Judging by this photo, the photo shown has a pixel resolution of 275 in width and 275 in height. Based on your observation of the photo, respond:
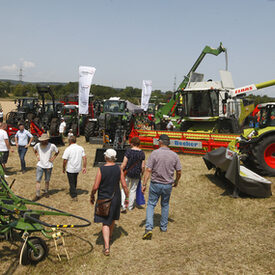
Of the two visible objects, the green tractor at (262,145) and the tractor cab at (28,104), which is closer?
the green tractor at (262,145)

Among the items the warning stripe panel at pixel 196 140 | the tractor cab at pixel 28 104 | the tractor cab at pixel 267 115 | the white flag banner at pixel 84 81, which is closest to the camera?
the tractor cab at pixel 267 115

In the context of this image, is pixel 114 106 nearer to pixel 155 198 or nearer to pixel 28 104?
pixel 28 104

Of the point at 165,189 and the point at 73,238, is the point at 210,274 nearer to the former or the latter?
the point at 165,189

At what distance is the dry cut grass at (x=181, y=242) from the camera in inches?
140

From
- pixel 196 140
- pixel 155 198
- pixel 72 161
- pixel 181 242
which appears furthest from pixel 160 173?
pixel 196 140

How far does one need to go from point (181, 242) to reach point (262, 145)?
4425mm

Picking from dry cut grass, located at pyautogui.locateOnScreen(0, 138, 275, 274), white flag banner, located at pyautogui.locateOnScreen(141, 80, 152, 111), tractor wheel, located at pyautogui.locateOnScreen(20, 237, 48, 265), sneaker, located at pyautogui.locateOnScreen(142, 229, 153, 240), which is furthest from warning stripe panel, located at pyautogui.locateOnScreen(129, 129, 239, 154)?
white flag banner, located at pyautogui.locateOnScreen(141, 80, 152, 111)

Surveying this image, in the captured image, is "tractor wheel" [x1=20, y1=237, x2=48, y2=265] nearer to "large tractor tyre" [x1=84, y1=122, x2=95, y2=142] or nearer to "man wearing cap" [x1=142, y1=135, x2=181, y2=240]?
"man wearing cap" [x1=142, y1=135, x2=181, y2=240]

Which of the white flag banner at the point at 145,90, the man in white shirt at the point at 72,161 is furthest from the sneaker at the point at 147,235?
the white flag banner at the point at 145,90

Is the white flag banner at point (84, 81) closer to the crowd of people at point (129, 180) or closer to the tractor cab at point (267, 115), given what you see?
the crowd of people at point (129, 180)

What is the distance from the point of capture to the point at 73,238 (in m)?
4.30

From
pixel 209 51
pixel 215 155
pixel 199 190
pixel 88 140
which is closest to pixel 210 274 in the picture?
pixel 199 190

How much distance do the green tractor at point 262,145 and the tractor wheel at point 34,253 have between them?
5.32m

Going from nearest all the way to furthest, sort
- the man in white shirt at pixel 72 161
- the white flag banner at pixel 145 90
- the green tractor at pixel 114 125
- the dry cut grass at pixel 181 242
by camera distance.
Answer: the dry cut grass at pixel 181 242 < the man in white shirt at pixel 72 161 < the green tractor at pixel 114 125 < the white flag banner at pixel 145 90
